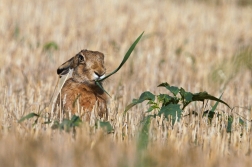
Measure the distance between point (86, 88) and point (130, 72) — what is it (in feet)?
11.4


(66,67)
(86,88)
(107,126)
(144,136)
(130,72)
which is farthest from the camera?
(130,72)

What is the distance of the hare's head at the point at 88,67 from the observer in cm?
556

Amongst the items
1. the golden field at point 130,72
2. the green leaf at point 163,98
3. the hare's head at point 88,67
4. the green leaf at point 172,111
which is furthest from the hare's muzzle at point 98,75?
the green leaf at point 172,111

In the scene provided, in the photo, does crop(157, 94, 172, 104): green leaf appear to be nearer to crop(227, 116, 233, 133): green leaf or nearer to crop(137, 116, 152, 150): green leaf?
crop(137, 116, 152, 150): green leaf

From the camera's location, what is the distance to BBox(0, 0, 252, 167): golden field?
3777 millimetres

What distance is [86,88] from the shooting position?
567 centimetres

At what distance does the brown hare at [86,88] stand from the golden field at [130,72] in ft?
0.67

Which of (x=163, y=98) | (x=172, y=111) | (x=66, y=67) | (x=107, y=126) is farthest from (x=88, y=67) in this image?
(x=107, y=126)

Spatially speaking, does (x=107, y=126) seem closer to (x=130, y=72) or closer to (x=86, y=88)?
(x=86, y=88)

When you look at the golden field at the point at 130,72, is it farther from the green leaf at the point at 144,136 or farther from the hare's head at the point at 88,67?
the hare's head at the point at 88,67

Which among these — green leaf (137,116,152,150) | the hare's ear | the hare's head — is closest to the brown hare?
the hare's head

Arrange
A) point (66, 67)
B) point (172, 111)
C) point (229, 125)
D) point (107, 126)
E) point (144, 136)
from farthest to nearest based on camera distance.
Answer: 1. point (66, 67)
2. point (229, 125)
3. point (172, 111)
4. point (107, 126)
5. point (144, 136)

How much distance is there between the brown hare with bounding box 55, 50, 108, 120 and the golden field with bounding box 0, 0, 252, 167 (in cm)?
21

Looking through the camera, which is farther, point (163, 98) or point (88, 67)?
point (88, 67)
